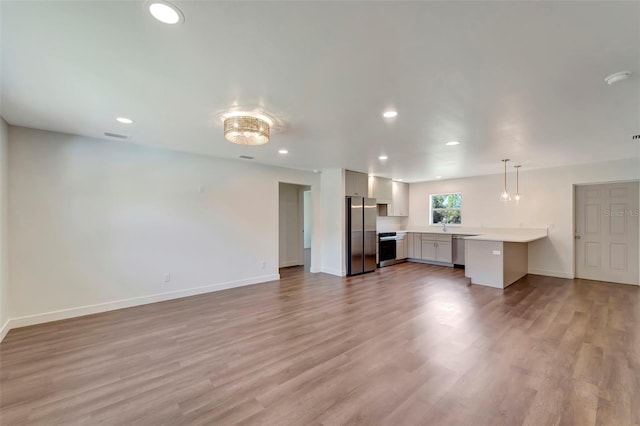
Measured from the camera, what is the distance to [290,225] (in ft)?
24.8

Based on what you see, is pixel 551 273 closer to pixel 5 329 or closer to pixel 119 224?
pixel 119 224

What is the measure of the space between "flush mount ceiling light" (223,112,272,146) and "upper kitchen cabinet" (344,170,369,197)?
353cm

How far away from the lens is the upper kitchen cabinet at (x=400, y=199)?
802cm

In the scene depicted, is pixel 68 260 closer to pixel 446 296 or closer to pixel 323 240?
pixel 323 240

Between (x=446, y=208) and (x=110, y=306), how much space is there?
8122 mm

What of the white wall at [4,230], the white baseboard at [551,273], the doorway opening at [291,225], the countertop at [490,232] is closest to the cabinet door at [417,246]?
the countertop at [490,232]

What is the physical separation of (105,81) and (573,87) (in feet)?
12.8

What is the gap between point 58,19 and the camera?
4.89 feet

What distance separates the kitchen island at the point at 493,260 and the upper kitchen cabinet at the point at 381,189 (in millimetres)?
2607

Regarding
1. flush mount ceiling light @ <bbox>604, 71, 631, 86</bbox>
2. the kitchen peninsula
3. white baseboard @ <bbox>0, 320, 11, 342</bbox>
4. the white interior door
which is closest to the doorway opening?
the kitchen peninsula

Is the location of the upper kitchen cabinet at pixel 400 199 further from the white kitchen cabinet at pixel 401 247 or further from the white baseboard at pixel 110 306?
the white baseboard at pixel 110 306

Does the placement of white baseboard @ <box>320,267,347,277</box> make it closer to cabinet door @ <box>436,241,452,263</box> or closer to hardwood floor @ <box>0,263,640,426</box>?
hardwood floor @ <box>0,263,640,426</box>

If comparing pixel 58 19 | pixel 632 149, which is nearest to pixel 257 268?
pixel 58 19

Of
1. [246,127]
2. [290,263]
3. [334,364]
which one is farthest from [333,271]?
[246,127]
